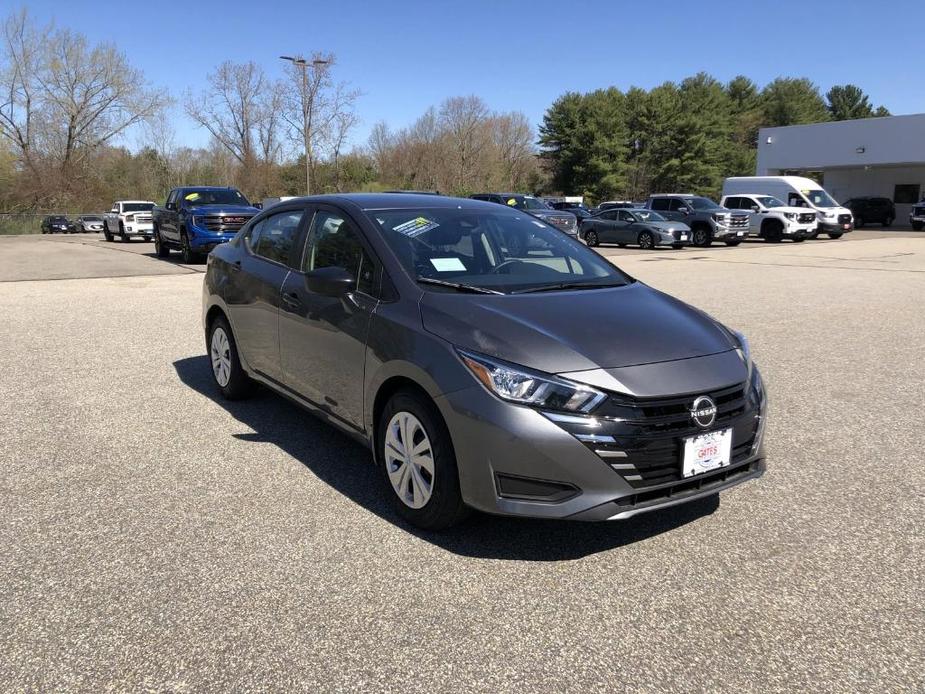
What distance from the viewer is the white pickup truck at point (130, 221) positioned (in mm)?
30641

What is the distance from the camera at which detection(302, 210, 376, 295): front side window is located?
4.10m

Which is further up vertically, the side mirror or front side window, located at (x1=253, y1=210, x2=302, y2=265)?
front side window, located at (x1=253, y1=210, x2=302, y2=265)

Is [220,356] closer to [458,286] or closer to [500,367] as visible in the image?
[458,286]

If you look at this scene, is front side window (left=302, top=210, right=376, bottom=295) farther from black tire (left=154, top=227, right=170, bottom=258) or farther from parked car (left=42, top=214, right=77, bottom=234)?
parked car (left=42, top=214, right=77, bottom=234)

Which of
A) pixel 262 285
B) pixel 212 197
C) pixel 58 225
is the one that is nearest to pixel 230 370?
pixel 262 285

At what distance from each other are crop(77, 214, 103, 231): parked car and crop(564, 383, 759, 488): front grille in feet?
173

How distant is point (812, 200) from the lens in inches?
1302

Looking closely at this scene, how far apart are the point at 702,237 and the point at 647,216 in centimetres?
241

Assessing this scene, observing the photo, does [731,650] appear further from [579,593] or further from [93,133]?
[93,133]

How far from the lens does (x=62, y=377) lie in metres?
6.85

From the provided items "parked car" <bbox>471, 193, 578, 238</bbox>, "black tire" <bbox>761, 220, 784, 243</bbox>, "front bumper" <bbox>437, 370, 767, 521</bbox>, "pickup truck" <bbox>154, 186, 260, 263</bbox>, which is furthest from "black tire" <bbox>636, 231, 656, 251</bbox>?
"front bumper" <bbox>437, 370, 767, 521</bbox>

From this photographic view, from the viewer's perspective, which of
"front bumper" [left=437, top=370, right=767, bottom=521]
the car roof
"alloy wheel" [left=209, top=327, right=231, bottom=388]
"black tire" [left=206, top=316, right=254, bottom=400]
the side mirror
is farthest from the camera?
"alloy wheel" [left=209, top=327, right=231, bottom=388]

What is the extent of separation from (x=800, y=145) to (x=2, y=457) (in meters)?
49.0

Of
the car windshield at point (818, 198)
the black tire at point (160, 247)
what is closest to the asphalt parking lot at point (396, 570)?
the black tire at point (160, 247)
